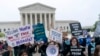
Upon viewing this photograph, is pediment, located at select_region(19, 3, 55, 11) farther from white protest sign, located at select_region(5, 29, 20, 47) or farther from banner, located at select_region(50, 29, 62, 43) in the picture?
white protest sign, located at select_region(5, 29, 20, 47)

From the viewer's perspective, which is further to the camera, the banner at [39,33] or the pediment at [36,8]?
the pediment at [36,8]

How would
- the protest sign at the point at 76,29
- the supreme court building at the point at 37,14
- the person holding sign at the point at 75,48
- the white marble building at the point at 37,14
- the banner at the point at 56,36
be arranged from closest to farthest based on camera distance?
the person holding sign at the point at 75,48
the banner at the point at 56,36
the protest sign at the point at 76,29
the supreme court building at the point at 37,14
the white marble building at the point at 37,14

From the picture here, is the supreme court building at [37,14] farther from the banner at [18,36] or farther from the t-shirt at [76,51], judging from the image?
the t-shirt at [76,51]

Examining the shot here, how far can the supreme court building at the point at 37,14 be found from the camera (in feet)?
340

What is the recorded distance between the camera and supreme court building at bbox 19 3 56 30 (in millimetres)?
103688

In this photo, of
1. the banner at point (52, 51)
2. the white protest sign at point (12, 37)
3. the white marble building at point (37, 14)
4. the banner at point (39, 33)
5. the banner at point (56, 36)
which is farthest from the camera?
the white marble building at point (37, 14)

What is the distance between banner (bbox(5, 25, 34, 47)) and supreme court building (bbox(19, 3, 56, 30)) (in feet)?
296

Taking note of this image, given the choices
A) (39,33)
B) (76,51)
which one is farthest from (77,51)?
(39,33)

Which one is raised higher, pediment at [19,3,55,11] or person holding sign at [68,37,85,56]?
pediment at [19,3,55,11]

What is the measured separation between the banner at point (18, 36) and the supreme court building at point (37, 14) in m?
90.2

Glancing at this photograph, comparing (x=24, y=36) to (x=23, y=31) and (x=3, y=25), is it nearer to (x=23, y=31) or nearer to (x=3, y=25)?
(x=23, y=31)

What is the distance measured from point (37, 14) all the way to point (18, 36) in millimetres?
92753

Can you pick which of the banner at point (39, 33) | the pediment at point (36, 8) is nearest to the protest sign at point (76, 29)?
the banner at point (39, 33)

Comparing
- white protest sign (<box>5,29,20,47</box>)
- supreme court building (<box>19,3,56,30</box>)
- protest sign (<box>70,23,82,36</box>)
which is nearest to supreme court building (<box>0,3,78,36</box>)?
supreme court building (<box>19,3,56,30</box>)
